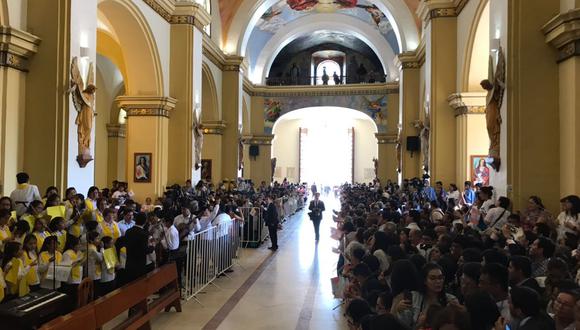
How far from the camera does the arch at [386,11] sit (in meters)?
20.1

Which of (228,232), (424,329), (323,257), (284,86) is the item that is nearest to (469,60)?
(323,257)

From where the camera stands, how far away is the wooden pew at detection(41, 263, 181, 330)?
427 centimetres

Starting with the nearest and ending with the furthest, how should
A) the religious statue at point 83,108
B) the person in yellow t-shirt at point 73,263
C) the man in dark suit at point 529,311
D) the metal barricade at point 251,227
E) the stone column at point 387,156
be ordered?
the man in dark suit at point 529,311 → the person in yellow t-shirt at point 73,263 → the religious statue at point 83,108 → the metal barricade at point 251,227 → the stone column at point 387,156

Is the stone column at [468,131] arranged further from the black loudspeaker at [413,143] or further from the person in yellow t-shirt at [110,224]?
the person in yellow t-shirt at [110,224]

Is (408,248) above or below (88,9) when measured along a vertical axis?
below

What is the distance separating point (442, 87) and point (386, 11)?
327 inches

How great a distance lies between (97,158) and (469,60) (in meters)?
14.7

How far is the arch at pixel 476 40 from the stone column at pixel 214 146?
1091cm

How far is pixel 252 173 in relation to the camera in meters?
28.5

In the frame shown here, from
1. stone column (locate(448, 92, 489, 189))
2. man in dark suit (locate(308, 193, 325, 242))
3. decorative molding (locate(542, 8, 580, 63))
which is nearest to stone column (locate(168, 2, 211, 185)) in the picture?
man in dark suit (locate(308, 193, 325, 242))

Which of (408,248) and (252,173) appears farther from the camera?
(252,173)

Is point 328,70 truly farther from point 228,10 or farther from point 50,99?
point 50,99

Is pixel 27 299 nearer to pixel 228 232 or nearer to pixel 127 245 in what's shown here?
pixel 127 245

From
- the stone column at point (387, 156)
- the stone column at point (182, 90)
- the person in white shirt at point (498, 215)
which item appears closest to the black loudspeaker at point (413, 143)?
the stone column at point (387, 156)
